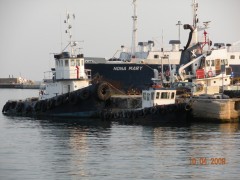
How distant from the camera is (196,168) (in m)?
35.8

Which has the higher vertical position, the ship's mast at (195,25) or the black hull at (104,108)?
the ship's mast at (195,25)

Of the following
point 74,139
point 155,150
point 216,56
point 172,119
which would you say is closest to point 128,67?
point 216,56

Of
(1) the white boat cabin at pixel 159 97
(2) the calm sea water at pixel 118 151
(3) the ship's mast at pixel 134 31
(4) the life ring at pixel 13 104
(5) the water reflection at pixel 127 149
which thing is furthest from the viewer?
(3) the ship's mast at pixel 134 31

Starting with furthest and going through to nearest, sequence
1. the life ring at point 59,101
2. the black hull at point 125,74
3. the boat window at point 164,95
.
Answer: the black hull at point 125,74, the life ring at point 59,101, the boat window at point 164,95

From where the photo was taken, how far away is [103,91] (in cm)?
6406

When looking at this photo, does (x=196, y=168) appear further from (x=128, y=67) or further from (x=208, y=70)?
(x=128, y=67)

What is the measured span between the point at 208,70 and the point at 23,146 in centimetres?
2796

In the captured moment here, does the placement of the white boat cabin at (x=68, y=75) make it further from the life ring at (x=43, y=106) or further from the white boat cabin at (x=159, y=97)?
the white boat cabin at (x=159, y=97)

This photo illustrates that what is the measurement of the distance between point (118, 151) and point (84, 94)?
73.9 ft

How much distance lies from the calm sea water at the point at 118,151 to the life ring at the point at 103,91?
573cm

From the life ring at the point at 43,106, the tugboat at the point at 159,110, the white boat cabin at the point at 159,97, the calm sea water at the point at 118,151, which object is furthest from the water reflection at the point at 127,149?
the life ring at the point at 43,106

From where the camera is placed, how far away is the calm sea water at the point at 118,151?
114ft
